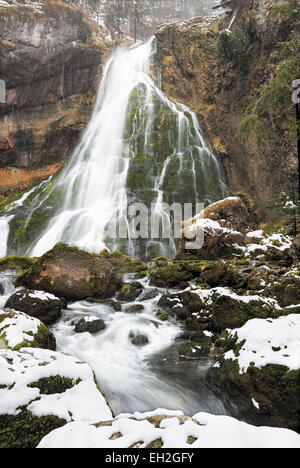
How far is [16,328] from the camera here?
4.63 meters

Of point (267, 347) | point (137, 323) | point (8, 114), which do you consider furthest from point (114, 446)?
point (8, 114)

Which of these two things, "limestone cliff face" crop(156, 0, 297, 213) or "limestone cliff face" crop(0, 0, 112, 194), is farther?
"limestone cliff face" crop(0, 0, 112, 194)

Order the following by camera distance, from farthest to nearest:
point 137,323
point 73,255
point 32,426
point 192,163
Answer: point 192,163, point 73,255, point 137,323, point 32,426

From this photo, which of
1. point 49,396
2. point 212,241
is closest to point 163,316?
point 49,396

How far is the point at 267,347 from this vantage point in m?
3.67

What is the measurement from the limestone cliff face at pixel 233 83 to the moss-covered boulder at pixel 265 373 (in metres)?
16.0

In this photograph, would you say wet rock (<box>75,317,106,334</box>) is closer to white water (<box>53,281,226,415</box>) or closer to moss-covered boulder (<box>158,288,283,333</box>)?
white water (<box>53,281,226,415</box>)

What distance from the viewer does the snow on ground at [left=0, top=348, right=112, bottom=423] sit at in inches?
105

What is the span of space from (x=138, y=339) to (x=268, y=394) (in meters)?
3.71

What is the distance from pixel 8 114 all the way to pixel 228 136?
70.4ft

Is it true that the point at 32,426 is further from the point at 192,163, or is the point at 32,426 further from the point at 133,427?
the point at 192,163

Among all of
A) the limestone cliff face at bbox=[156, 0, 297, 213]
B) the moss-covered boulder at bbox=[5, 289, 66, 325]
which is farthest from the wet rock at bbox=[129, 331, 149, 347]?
the limestone cliff face at bbox=[156, 0, 297, 213]

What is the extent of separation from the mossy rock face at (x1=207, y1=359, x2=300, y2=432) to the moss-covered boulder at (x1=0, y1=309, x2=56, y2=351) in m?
3.04

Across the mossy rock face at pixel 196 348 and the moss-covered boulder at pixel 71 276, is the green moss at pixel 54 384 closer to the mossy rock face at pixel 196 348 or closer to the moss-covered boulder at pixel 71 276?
the mossy rock face at pixel 196 348
